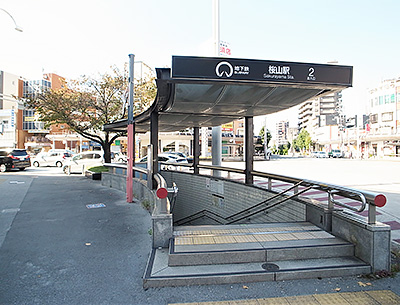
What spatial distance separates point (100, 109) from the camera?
656 inches

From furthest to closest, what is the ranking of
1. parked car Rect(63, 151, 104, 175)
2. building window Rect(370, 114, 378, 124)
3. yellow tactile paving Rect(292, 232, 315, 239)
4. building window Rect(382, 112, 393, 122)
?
1. building window Rect(370, 114, 378, 124)
2. building window Rect(382, 112, 393, 122)
3. parked car Rect(63, 151, 104, 175)
4. yellow tactile paving Rect(292, 232, 315, 239)

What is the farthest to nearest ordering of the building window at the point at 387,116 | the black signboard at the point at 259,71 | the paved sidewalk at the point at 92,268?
the building window at the point at 387,116, the black signboard at the point at 259,71, the paved sidewalk at the point at 92,268

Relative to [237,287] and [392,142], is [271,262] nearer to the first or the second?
[237,287]

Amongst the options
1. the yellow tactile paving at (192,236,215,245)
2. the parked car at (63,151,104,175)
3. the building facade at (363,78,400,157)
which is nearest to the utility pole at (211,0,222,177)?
the yellow tactile paving at (192,236,215,245)

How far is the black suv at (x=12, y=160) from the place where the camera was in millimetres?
21484

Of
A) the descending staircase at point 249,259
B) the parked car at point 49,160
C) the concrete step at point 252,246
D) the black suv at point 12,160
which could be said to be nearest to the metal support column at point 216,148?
the concrete step at point 252,246

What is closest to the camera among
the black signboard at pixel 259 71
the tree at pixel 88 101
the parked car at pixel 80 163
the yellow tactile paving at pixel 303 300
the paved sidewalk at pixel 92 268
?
the yellow tactile paving at pixel 303 300

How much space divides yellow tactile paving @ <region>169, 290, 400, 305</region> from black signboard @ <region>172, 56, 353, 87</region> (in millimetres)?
3427

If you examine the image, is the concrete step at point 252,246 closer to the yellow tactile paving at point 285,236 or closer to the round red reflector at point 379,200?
the yellow tactile paving at point 285,236

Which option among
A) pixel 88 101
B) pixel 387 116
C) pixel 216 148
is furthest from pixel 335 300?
pixel 387 116

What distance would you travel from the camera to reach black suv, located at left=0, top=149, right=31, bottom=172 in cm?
2148

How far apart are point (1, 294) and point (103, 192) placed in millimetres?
7984

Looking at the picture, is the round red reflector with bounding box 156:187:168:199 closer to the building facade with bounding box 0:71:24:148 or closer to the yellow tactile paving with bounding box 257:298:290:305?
the yellow tactile paving with bounding box 257:298:290:305

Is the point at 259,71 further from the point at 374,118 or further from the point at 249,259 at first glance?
the point at 374,118
